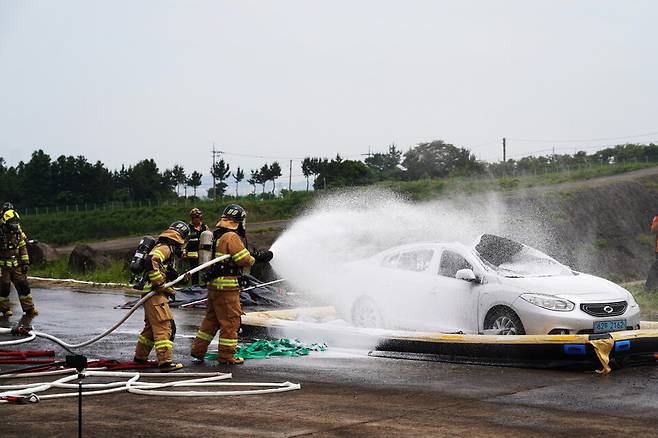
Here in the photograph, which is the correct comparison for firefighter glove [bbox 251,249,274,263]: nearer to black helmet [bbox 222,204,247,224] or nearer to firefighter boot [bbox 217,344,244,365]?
black helmet [bbox 222,204,247,224]

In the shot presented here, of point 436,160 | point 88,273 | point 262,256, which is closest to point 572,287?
Result: point 262,256

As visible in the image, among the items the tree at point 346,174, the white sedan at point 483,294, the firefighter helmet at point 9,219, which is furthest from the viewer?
the tree at point 346,174

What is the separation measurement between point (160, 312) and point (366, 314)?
11.5ft

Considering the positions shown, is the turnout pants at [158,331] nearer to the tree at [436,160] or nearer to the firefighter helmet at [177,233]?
the firefighter helmet at [177,233]

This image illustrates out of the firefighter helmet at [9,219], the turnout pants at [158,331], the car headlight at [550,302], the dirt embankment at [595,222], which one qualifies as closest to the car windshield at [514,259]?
the car headlight at [550,302]

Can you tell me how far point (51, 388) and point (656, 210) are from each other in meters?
32.3

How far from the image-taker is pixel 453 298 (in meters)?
12.6

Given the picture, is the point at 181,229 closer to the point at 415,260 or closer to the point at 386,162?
the point at 415,260

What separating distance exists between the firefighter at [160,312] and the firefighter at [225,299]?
47 cm

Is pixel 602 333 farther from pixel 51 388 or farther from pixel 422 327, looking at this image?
pixel 51 388

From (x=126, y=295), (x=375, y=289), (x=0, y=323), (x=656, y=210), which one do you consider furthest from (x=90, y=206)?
(x=375, y=289)

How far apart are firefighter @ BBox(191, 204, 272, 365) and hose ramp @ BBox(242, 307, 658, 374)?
1.73 metres

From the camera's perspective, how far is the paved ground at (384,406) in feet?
25.0

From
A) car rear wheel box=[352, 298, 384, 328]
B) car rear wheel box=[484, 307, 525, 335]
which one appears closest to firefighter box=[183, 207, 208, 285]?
car rear wheel box=[352, 298, 384, 328]
